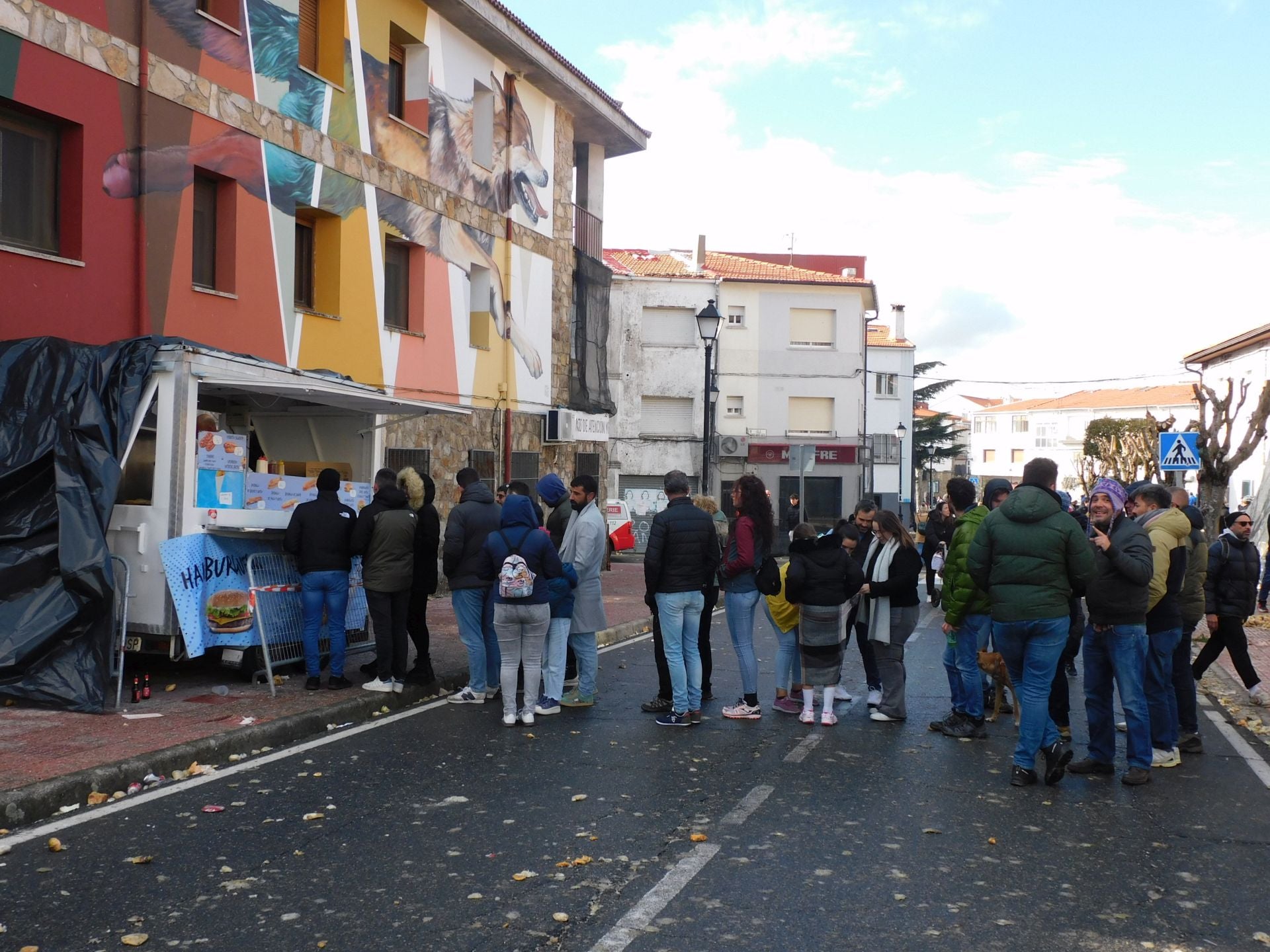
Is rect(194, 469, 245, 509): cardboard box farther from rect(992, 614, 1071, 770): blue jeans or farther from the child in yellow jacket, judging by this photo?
rect(992, 614, 1071, 770): blue jeans

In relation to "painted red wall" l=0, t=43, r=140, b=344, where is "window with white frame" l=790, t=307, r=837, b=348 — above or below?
above

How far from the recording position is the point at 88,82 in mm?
11531

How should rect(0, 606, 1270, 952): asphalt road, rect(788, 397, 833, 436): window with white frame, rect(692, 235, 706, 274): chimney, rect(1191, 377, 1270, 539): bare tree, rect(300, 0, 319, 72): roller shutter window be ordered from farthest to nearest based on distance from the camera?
rect(692, 235, 706, 274): chimney → rect(788, 397, 833, 436): window with white frame → rect(1191, 377, 1270, 539): bare tree → rect(300, 0, 319, 72): roller shutter window → rect(0, 606, 1270, 952): asphalt road

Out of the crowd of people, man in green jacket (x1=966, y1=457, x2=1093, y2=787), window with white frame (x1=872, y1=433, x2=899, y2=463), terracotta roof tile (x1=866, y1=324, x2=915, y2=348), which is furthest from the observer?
terracotta roof tile (x1=866, y1=324, x2=915, y2=348)

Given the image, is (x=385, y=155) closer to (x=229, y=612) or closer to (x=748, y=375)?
(x=229, y=612)

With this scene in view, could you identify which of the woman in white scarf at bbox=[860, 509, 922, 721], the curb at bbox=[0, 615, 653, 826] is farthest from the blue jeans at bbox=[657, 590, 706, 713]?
the curb at bbox=[0, 615, 653, 826]

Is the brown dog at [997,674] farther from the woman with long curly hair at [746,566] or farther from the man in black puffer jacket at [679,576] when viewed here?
the man in black puffer jacket at [679,576]

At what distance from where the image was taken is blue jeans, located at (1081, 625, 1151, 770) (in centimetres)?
710

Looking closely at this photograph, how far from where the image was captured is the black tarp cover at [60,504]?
830cm

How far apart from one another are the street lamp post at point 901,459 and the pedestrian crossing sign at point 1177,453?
2990cm

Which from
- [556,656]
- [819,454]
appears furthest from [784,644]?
[819,454]

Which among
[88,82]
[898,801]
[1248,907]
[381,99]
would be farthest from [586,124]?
[1248,907]

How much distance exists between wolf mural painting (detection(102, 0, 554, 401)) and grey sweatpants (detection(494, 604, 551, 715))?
270 inches

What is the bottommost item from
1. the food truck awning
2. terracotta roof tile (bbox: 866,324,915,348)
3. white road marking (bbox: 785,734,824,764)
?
white road marking (bbox: 785,734,824,764)
